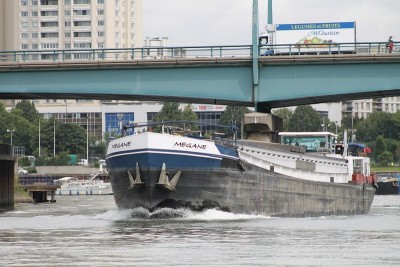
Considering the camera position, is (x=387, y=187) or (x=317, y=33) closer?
(x=317, y=33)

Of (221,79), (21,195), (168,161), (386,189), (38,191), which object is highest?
(221,79)

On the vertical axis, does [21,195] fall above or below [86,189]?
above

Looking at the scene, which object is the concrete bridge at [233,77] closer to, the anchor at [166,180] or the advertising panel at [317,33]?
the advertising panel at [317,33]

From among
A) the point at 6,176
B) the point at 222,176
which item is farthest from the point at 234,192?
the point at 6,176

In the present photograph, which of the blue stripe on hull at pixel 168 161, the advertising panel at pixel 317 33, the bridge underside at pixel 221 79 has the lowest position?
the blue stripe on hull at pixel 168 161

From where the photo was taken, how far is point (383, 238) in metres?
45.6

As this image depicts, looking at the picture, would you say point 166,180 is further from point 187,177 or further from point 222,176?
point 222,176

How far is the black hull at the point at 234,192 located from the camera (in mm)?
56719

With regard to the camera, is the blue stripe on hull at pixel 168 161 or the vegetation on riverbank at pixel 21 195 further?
the vegetation on riverbank at pixel 21 195

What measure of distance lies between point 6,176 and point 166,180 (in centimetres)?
3643

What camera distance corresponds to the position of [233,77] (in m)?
70.2

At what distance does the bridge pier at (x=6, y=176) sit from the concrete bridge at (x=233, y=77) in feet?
55.1

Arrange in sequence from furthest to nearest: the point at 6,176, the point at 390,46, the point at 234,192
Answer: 1. the point at 6,176
2. the point at 390,46
3. the point at 234,192

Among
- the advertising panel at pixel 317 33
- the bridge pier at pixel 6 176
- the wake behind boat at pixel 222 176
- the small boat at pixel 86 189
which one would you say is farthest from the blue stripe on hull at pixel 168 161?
the small boat at pixel 86 189
